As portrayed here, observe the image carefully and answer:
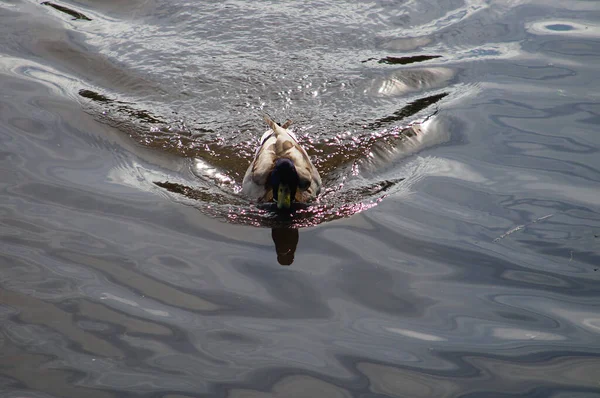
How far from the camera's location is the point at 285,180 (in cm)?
771

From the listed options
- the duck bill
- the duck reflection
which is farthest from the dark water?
the duck bill

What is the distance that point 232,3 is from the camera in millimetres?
12547

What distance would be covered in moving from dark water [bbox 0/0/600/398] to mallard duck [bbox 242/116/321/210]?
0.65 feet

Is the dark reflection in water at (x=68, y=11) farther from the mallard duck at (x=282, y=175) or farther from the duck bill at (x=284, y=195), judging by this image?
the duck bill at (x=284, y=195)

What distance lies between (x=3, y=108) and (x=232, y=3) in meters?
4.84

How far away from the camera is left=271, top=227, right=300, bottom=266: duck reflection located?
693cm

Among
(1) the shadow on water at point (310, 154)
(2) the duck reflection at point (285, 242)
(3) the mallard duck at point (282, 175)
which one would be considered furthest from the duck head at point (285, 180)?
(2) the duck reflection at point (285, 242)

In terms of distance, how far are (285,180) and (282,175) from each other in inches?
2.5

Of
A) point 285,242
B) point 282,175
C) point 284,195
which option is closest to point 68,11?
point 282,175

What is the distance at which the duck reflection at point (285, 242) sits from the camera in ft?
22.7

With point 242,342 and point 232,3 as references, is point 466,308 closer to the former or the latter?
point 242,342

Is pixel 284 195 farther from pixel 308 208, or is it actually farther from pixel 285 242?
pixel 285 242

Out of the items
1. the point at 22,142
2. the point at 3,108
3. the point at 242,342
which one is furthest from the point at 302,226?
the point at 3,108

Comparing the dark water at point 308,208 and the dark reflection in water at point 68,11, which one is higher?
the dark reflection in water at point 68,11
